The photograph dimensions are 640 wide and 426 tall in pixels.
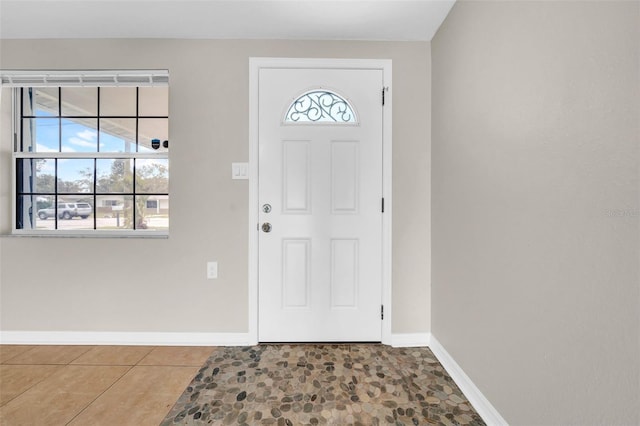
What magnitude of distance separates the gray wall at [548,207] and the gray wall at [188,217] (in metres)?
0.42

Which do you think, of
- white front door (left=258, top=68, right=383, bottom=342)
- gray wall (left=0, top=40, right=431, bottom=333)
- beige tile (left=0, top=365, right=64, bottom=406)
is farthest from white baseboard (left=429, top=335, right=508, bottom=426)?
beige tile (left=0, top=365, right=64, bottom=406)

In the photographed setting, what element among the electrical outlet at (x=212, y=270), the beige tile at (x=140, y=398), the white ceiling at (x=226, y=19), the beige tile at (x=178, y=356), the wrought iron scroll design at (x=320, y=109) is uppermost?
the white ceiling at (x=226, y=19)

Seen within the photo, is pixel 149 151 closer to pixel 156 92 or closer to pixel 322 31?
pixel 156 92

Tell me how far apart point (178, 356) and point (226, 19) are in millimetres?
2311

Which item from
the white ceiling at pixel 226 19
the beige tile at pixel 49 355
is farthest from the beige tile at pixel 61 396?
the white ceiling at pixel 226 19

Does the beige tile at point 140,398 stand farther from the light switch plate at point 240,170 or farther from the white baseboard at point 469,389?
the white baseboard at point 469,389

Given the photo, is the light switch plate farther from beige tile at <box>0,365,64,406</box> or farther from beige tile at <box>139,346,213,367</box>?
beige tile at <box>0,365,64,406</box>

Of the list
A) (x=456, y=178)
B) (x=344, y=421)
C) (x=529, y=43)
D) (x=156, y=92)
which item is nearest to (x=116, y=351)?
(x=344, y=421)

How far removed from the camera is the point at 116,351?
Answer: 78.7 inches

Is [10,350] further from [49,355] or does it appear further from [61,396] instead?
[61,396]

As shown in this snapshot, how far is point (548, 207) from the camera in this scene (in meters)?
1.01

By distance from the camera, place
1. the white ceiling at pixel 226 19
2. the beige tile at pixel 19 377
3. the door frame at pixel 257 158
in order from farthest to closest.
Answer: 1. the door frame at pixel 257 158
2. the white ceiling at pixel 226 19
3. the beige tile at pixel 19 377

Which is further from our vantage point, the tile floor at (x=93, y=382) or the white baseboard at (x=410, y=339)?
the white baseboard at (x=410, y=339)

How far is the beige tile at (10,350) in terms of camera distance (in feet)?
6.29
